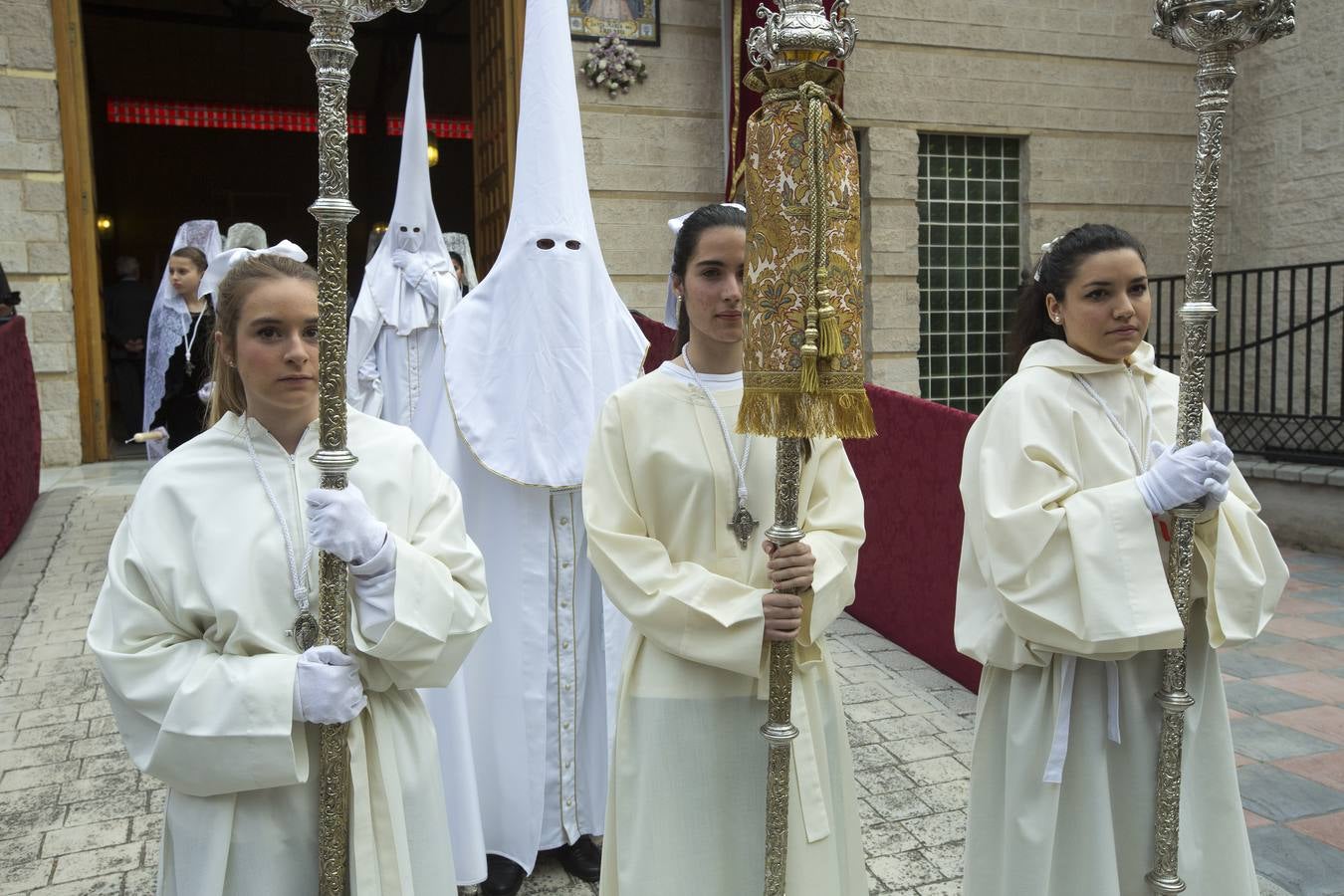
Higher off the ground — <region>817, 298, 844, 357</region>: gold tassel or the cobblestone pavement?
<region>817, 298, 844, 357</region>: gold tassel

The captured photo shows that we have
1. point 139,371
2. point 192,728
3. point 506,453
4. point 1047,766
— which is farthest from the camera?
point 139,371

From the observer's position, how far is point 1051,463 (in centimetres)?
236

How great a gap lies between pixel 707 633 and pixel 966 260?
972cm

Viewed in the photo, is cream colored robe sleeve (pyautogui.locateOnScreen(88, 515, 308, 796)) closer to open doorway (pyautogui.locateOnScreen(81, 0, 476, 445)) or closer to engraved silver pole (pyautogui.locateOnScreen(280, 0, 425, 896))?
engraved silver pole (pyautogui.locateOnScreen(280, 0, 425, 896))

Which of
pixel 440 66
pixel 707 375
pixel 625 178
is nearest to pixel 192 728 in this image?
pixel 707 375

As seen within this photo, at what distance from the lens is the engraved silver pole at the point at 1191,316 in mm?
2182

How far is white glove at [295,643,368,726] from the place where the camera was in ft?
5.74

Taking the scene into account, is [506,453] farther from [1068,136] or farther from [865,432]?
[1068,136]

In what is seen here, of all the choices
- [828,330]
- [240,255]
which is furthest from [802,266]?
[240,255]

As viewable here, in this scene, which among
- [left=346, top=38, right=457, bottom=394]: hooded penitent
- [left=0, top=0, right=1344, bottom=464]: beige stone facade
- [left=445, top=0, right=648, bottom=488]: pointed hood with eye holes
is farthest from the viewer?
[left=0, top=0, right=1344, bottom=464]: beige stone facade

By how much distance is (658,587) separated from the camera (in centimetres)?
212

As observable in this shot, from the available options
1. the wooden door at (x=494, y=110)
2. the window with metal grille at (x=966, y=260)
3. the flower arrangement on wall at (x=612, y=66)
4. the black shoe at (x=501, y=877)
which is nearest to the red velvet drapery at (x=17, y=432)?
the wooden door at (x=494, y=110)

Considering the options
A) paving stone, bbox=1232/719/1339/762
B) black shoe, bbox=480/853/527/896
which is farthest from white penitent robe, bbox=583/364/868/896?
paving stone, bbox=1232/719/1339/762

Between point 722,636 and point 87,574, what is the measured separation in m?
5.34
